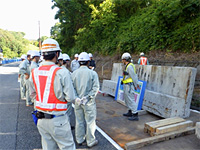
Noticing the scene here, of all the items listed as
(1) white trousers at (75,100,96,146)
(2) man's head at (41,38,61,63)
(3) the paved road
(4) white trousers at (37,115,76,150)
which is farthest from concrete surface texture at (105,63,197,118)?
(2) man's head at (41,38,61,63)

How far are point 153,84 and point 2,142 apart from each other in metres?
5.17

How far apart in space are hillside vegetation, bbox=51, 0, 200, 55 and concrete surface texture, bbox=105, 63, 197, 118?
13.7 ft

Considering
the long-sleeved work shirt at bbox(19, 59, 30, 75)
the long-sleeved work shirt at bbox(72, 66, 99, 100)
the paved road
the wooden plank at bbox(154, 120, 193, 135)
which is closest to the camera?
the long-sleeved work shirt at bbox(72, 66, 99, 100)

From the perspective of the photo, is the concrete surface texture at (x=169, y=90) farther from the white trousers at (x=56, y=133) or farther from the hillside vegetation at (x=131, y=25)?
the hillside vegetation at (x=131, y=25)

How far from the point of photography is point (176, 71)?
513 centimetres

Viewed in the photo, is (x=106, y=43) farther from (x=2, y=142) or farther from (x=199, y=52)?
(x=2, y=142)

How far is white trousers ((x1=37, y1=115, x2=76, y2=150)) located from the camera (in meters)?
2.29

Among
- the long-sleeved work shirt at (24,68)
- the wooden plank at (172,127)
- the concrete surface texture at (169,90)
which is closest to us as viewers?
the wooden plank at (172,127)

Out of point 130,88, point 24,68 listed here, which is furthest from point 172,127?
point 24,68

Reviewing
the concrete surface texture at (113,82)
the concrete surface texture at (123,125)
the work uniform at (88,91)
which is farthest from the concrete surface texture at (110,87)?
the work uniform at (88,91)

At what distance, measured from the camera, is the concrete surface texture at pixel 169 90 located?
15.9 ft

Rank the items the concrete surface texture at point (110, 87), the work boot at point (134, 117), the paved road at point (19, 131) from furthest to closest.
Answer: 1. the concrete surface texture at point (110, 87)
2. the work boot at point (134, 117)
3. the paved road at point (19, 131)

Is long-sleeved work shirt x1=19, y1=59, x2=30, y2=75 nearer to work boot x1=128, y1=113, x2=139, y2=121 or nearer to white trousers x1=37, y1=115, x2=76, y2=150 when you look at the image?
work boot x1=128, y1=113, x2=139, y2=121

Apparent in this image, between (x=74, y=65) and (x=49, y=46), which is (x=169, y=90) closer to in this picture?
(x=49, y=46)
